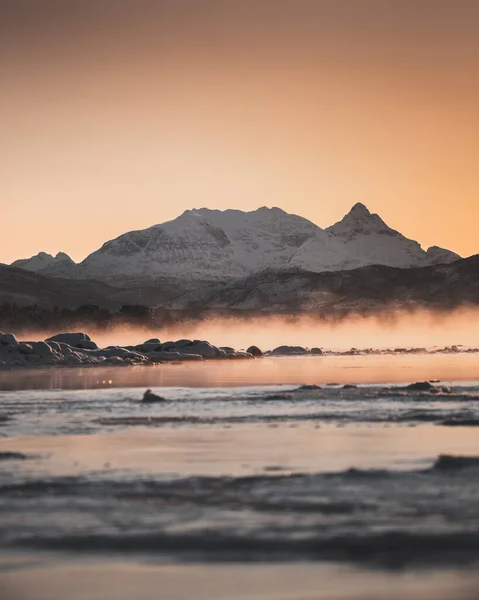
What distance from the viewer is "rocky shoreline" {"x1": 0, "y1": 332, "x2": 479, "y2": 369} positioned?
8681 centimetres

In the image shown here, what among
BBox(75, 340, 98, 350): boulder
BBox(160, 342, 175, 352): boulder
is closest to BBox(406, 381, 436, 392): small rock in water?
BBox(75, 340, 98, 350): boulder

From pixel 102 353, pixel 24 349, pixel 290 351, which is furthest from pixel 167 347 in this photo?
pixel 24 349

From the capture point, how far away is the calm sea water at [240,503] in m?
14.5

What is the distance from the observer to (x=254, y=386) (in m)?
53.0

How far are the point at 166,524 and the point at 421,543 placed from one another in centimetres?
407

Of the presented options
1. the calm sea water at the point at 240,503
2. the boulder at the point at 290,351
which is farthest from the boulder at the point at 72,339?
the calm sea water at the point at 240,503

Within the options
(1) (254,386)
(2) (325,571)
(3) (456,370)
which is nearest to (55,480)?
(2) (325,571)

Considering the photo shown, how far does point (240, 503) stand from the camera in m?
19.1

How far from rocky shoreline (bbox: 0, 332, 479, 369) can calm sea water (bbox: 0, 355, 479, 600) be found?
5062 centimetres

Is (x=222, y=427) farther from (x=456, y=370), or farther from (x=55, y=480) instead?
(x=456, y=370)

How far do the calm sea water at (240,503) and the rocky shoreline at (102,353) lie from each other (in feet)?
166

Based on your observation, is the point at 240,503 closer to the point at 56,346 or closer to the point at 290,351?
the point at 56,346

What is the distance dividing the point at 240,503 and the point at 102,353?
76.6m

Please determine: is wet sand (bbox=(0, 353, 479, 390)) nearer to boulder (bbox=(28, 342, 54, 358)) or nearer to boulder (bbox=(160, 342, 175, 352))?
boulder (bbox=(28, 342, 54, 358))
